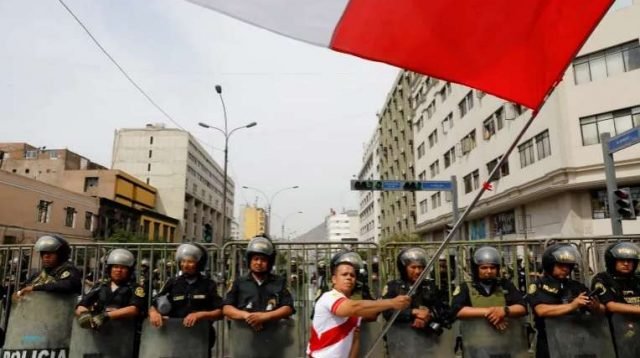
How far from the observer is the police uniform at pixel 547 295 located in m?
4.27

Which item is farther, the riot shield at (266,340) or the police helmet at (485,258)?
the police helmet at (485,258)

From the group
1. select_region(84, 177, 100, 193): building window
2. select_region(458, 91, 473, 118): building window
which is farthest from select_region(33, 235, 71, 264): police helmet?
select_region(84, 177, 100, 193): building window

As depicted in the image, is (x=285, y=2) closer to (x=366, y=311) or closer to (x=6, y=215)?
(x=366, y=311)

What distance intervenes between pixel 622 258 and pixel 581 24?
8.79 feet

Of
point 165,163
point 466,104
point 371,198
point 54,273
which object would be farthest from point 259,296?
point 371,198

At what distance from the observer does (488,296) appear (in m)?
4.36

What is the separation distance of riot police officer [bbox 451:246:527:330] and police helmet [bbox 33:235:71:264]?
4123 mm

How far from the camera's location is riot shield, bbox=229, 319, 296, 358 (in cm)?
430

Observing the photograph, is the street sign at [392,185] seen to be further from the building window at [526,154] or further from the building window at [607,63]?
the building window at [607,63]

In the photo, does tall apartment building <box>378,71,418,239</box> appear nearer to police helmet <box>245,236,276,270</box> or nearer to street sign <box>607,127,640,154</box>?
street sign <box>607,127,640,154</box>

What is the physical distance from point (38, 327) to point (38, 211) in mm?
33396

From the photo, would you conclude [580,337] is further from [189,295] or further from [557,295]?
[189,295]

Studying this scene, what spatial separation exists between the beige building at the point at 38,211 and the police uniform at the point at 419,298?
31.3m

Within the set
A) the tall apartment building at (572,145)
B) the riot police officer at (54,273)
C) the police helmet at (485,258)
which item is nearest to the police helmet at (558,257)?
the police helmet at (485,258)
